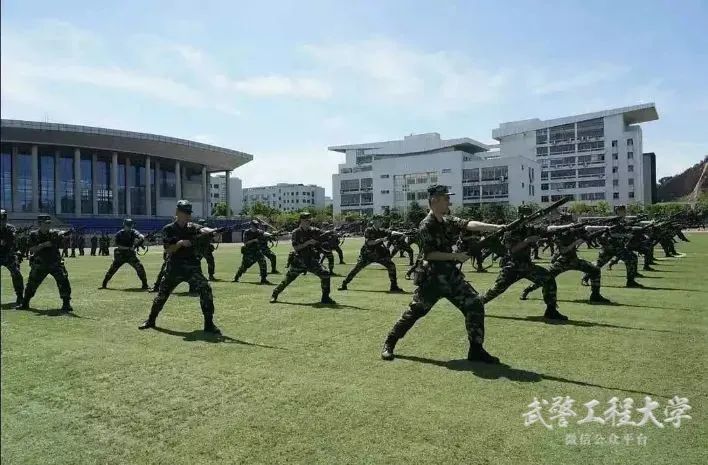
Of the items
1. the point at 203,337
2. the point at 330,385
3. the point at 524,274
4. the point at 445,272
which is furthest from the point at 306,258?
the point at 330,385

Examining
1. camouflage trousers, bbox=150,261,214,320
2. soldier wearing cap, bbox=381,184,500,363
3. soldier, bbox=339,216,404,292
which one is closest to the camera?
soldier wearing cap, bbox=381,184,500,363

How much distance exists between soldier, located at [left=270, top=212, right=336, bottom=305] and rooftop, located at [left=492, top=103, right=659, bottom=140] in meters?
106

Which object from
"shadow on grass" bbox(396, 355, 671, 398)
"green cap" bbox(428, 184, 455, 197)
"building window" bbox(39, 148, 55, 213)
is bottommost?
"shadow on grass" bbox(396, 355, 671, 398)

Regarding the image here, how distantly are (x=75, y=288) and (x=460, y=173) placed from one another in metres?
97.5

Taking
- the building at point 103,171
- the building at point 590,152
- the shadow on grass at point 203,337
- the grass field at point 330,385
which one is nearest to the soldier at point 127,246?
the grass field at point 330,385

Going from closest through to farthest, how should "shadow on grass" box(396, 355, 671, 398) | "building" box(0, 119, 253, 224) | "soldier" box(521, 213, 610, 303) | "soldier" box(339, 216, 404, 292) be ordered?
"shadow on grass" box(396, 355, 671, 398)
"soldier" box(521, 213, 610, 303)
"soldier" box(339, 216, 404, 292)
"building" box(0, 119, 253, 224)

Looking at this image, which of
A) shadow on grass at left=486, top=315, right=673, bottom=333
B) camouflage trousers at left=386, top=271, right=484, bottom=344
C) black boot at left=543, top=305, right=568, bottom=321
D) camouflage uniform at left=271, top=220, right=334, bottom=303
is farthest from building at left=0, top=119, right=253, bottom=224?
camouflage trousers at left=386, top=271, right=484, bottom=344

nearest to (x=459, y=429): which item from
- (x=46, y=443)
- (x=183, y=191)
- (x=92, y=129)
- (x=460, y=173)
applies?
(x=46, y=443)

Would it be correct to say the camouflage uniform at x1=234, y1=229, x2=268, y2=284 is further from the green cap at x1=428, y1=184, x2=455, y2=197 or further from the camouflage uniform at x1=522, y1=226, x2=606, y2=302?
the green cap at x1=428, y1=184, x2=455, y2=197

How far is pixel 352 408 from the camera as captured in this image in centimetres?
553

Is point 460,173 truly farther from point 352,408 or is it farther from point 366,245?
point 352,408

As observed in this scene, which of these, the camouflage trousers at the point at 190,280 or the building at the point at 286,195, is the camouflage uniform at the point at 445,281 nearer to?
the camouflage trousers at the point at 190,280

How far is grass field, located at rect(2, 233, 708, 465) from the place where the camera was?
15.1 ft

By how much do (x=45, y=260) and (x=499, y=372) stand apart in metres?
9.13
